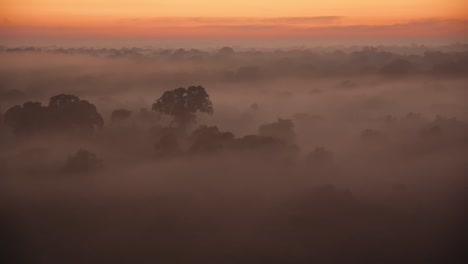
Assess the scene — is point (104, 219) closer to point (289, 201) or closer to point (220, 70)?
point (289, 201)

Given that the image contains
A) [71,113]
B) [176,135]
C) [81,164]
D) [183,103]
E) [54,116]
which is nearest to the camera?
[81,164]

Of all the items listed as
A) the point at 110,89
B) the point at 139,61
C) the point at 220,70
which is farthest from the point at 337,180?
the point at 139,61

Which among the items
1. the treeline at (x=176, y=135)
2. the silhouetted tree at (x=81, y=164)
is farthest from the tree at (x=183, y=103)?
the silhouetted tree at (x=81, y=164)

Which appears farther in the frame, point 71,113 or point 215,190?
point 71,113

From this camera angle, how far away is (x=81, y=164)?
11531 mm

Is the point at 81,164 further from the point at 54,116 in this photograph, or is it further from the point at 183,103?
the point at 183,103

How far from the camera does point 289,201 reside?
34.4 feet

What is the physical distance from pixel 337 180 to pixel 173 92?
20.4 ft

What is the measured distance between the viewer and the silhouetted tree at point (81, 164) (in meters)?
11.4

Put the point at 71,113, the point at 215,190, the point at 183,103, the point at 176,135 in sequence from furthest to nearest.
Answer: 1. the point at 183,103
2. the point at 176,135
3. the point at 71,113
4. the point at 215,190

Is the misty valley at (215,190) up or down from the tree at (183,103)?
down

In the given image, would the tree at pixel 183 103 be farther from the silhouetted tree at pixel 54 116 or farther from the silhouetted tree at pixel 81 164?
the silhouetted tree at pixel 81 164

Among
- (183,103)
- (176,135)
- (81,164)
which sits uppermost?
(183,103)

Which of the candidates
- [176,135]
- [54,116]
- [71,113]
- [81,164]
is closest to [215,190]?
[176,135]
